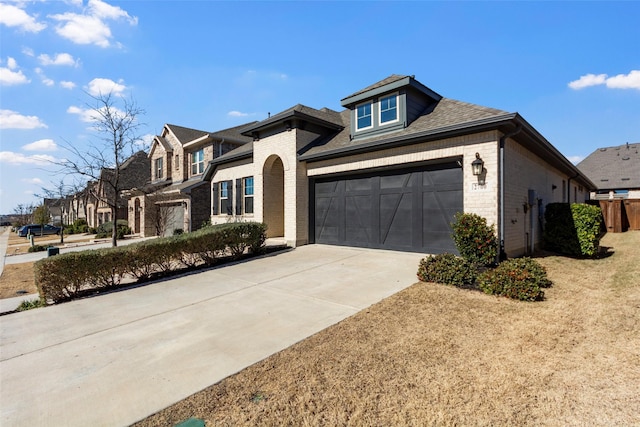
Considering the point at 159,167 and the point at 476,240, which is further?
the point at 159,167

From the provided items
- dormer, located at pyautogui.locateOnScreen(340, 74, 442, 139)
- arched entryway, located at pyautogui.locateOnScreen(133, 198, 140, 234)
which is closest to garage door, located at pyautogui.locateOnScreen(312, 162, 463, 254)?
dormer, located at pyautogui.locateOnScreen(340, 74, 442, 139)

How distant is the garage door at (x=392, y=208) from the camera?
30.3 feet

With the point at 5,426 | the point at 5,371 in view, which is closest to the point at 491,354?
the point at 5,426

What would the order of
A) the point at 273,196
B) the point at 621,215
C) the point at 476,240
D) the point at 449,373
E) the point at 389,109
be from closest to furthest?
the point at 449,373 → the point at 476,240 → the point at 389,109 → the point at 273,196 → the point at 621,215

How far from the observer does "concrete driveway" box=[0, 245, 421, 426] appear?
10.3 ft

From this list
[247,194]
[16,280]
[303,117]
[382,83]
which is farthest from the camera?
[247,194]

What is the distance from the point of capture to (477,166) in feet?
26.5

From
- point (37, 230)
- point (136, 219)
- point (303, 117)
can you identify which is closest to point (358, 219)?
point (303, 117)

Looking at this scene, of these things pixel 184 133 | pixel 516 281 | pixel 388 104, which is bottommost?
pixel 516 281

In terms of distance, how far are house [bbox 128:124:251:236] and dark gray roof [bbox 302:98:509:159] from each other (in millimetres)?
10008

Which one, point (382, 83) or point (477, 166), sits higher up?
point (382, 83)

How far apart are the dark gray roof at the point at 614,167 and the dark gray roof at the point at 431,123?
27694mm

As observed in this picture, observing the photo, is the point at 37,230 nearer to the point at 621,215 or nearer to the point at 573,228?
the point at 573,228

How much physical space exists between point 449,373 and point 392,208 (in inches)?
295
